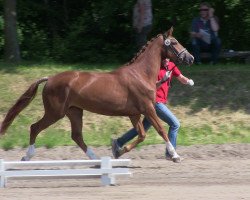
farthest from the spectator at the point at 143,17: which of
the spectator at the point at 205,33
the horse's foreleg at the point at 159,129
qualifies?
the horse's foreleg at the point at 159,129

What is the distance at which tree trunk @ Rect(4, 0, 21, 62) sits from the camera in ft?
60.3

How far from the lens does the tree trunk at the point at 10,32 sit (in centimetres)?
1838

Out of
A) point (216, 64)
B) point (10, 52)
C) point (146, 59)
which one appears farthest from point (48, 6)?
point (146, 59)

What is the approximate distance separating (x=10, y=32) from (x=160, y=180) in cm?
898

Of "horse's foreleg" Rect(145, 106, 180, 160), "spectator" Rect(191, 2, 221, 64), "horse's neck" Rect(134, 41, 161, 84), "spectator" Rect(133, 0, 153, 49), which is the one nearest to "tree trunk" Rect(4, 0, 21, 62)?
"spectator" Rect(133, 0, 153, 49)

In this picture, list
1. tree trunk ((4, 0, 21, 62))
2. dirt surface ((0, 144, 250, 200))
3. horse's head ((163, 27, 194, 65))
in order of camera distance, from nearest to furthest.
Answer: dirt surface ((0, 144, 250, 200))
horse's head ((163, 27, 194, 65))
tree trunk ((4, 0, 21, 62))

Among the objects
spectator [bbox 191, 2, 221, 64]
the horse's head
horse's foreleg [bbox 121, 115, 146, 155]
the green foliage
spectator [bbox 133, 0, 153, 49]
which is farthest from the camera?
the green foliage

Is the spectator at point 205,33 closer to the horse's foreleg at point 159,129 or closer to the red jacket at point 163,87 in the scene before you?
the red jacket at point 163,87

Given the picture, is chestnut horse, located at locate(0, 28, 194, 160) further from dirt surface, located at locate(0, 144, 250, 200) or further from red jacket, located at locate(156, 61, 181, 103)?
dirt surface, located at locate(0, 144, 250, 200)

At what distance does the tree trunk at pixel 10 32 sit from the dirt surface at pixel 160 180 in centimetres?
558

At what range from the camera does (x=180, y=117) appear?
49.0ft

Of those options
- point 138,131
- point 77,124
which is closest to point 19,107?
point 77,124

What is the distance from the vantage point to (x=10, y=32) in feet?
60.4

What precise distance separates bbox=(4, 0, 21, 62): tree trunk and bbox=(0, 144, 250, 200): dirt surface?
220 inches
